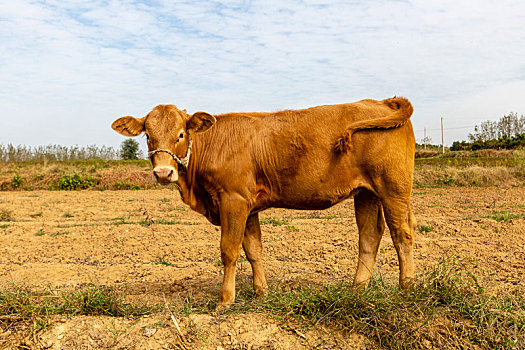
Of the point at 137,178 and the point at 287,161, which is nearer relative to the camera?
the point at 287,161

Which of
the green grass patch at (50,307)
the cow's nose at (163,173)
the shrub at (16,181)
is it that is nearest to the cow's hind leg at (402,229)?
the cow's nose at (163,173)

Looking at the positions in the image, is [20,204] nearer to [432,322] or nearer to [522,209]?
[432,322]

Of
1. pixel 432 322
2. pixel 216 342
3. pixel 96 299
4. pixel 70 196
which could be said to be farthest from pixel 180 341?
pixel 70 196

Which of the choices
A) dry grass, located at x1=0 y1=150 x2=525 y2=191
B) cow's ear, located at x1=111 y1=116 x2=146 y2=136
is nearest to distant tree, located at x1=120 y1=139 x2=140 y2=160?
dry grass, located at x1=0 y1=150 x2=525 y2=191

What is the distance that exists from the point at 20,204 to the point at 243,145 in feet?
47.9

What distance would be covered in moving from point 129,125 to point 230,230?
1.80 m

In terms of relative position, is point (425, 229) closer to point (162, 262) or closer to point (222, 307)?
point (162, 262)

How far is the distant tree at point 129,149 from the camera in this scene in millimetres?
49938

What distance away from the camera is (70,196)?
63.8ft

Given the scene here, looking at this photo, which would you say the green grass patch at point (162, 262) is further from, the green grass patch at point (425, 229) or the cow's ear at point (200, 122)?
the green grass patch at point (425, 229)

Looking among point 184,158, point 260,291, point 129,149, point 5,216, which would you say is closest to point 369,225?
point 260,291

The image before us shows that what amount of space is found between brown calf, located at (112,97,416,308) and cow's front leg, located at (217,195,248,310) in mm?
12

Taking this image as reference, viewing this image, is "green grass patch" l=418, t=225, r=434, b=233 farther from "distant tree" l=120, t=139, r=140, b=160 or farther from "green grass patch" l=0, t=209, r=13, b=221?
"distant tree" l=120, t=139, r=140, b=160

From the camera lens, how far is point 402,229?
Answer: 5.33 metres
